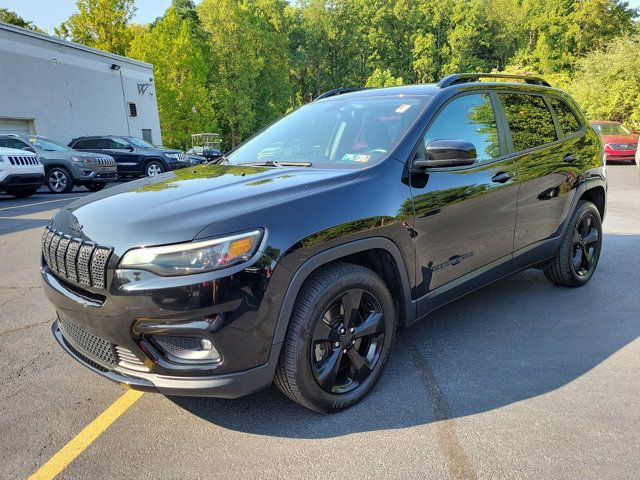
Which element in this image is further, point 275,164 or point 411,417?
point 275,164

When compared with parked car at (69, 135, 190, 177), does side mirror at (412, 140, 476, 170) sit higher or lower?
higher

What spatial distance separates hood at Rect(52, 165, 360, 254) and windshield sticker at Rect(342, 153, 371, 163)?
0.68 ft

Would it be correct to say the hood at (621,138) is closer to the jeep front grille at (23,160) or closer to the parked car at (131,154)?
the parked car at (131,154)

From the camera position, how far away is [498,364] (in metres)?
3.06

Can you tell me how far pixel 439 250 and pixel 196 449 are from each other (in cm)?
174

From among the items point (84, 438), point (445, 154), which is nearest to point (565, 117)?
point (445, 154)

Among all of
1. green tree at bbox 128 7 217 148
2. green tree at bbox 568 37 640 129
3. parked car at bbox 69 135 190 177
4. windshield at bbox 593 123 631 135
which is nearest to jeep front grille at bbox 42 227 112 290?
parked car at bbox 69 135 190 177

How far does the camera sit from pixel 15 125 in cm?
2014

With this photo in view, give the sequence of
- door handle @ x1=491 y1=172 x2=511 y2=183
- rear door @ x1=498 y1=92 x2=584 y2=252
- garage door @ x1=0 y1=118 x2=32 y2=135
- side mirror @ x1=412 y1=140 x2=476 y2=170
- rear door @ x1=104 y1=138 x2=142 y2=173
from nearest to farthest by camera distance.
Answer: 1. side mirror @ x1=412 y1=140 x2=476 y2=170
2. door handle @ x1=491 y1=172 x2=511 y2=183
3. rear door @ x1=498 y1=92 x2=584 y2=252
4. rear door @ x1=104 y1=138 x2=142 y2=173
5. garage door @ x1=0 y1=118 x2=32 y2=135

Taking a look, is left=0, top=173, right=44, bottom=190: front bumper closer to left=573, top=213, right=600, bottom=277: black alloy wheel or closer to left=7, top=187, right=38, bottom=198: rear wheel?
left=7, top=187, right=38, bottom=198: rear wheel

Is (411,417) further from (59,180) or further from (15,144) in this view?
(15,144)

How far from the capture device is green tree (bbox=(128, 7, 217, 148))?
3222 centimetres

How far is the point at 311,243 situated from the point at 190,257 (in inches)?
22.3

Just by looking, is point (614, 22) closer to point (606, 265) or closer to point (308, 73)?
point (308, 73)
